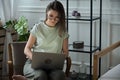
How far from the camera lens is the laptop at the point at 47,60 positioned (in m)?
2.00

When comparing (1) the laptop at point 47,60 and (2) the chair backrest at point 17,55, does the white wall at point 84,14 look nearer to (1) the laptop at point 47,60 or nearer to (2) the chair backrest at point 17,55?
(2) the chair backrest at point 17,55

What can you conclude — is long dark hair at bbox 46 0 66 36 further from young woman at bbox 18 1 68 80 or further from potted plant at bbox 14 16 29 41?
potted plant at bbox 14 16 29 41

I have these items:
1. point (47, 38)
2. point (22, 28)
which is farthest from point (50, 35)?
point (22, 28)

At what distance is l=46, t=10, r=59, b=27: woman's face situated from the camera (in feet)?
7.17

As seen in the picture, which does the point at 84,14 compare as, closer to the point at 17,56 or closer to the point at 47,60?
the point at 17,56

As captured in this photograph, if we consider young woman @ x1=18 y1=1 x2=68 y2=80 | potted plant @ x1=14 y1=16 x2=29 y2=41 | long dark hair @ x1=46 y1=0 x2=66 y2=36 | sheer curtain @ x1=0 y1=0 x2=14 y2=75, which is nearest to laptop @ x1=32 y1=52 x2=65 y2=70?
young woman @ x1=18 y1=1 x2=68 y2=80

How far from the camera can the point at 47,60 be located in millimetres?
2023

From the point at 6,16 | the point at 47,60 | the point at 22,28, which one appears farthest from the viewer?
the point at 6,16

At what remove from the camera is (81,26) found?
3225mm

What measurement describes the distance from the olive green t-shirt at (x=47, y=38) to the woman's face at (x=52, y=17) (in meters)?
0.05

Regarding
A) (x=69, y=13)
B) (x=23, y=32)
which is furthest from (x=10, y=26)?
(x=69, y=13)

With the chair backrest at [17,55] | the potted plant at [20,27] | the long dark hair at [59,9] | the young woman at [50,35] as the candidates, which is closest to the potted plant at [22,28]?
the potted plant at [20,27]

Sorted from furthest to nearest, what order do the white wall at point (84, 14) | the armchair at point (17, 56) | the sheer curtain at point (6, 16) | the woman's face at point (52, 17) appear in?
the sheer curtain at point (6, 16), the white wall at point (84, 14), the armchair at point (17, 56), the woman's face at point (52, 17)

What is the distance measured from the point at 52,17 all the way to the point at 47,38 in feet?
0.64
